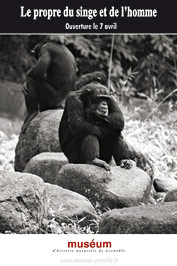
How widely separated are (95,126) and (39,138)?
1902 mm

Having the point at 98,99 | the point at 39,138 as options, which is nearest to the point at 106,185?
the point at 98,99

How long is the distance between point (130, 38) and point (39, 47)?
4593 millimetres

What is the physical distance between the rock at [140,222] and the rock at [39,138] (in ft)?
11.3

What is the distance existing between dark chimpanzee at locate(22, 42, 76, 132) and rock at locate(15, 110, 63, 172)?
25 cm

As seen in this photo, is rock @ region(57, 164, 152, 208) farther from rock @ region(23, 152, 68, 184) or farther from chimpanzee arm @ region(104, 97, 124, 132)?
rock @ region(23, 152, 68, 184)

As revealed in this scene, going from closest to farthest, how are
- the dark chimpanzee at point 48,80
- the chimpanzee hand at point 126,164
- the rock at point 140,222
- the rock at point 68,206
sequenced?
the rock at point 140,222 < the rock at point 68,206 < the chimpanzee hand at point 126,164 < the dark chimpanzee at point 48,80

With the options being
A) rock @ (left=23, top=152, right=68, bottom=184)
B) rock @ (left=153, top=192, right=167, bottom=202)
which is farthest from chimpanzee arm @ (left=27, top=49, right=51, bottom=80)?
rock @ (left=153, top=192, right=167, bottom=202)

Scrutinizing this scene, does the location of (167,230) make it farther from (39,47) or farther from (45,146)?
(39,47)

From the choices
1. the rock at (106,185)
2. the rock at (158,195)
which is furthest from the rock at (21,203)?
the rock at (158,195)

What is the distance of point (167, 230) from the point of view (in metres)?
4.32

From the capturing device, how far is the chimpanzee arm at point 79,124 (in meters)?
6.20

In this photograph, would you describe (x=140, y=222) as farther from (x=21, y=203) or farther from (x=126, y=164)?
(x=126, y=164)

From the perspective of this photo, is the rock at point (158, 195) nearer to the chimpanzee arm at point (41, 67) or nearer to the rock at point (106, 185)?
the rock at point (106, 185)

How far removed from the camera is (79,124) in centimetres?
620
